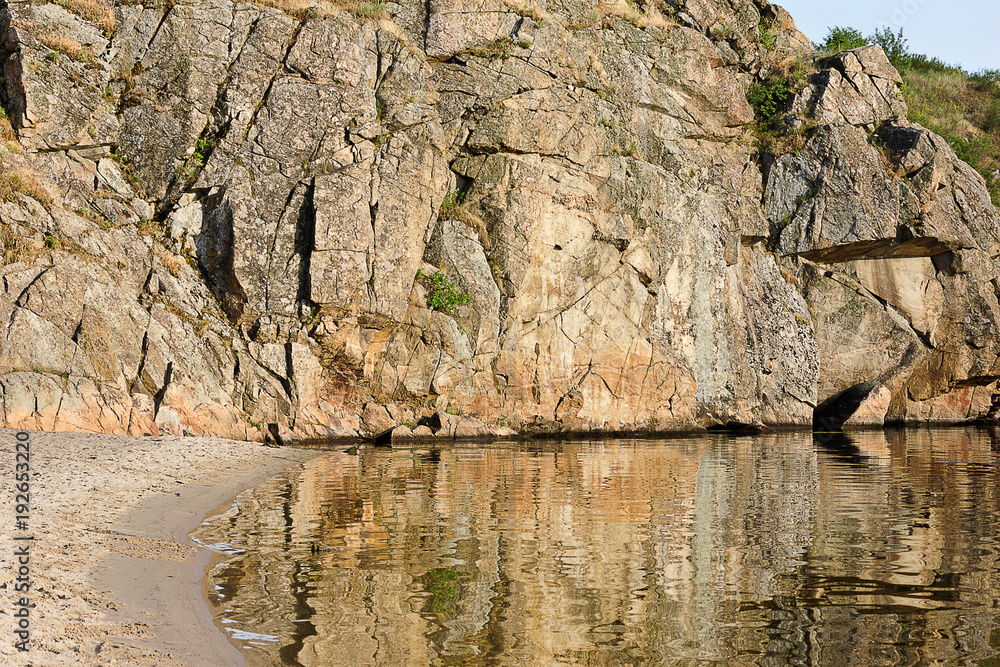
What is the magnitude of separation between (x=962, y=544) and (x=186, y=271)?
22612 mm

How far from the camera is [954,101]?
47156 mm

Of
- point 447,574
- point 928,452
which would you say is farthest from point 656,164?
point 447,574

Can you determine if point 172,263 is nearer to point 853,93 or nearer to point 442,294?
point 442,294

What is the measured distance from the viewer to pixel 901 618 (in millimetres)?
6848

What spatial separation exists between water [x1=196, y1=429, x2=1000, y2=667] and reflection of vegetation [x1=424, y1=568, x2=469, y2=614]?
0.03 m

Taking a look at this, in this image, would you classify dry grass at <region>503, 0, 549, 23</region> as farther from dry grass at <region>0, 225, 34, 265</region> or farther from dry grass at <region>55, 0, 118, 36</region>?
dry grass at <region>0, 225, 34, 265</region>

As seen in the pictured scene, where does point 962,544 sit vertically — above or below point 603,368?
below

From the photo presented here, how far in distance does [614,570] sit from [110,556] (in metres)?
5.41

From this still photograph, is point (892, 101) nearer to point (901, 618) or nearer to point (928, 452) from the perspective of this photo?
point (928, 452)

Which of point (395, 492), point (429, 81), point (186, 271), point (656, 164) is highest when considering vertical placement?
point (429, 81)

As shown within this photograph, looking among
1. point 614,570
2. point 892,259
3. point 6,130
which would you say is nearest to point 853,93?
point 892,259

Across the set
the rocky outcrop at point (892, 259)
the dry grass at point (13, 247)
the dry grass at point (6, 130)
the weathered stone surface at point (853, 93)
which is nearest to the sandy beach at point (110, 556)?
the dry grass at point (13, 247)

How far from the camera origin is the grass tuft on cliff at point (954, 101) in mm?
42281

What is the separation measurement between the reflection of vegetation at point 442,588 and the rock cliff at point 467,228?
14.8m
